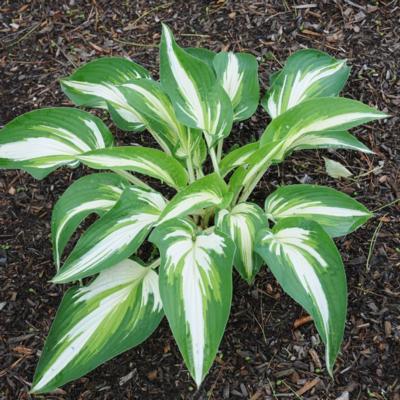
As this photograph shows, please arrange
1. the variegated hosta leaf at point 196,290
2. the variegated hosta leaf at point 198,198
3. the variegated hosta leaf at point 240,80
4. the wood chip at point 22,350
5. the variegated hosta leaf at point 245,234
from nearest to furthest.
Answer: the variegated hosta leaf at point 196,290 → the variegated hosta leaf at point 198,198 → the variegated hosta leaf at point 245,234 → the wood chip at point 22,350 → the variegated hosta leaf at point 240,80

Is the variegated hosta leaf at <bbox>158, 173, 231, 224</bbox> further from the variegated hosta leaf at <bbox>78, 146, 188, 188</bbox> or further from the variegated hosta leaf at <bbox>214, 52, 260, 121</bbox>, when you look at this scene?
the variegated hosta leaf at <bbox>214, 52, 260, 121</bbox>

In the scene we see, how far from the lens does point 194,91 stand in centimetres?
163

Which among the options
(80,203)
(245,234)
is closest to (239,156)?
(245,234)

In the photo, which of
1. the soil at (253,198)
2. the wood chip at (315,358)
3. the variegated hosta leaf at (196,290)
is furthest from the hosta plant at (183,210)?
the wood chip at (315,358)

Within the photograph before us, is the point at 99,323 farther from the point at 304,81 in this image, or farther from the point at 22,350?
the point at 304,81

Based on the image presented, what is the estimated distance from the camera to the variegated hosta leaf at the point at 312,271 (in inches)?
50.9

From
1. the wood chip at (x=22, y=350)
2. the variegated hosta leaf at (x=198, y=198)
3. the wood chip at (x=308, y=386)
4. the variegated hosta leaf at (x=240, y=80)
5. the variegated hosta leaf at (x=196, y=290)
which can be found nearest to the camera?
the variegated hosta leaf at (x=196, y=290)

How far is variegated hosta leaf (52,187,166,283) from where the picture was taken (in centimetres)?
141

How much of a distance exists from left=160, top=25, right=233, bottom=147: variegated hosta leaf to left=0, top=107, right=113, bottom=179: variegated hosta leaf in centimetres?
32

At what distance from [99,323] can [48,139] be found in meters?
0.64

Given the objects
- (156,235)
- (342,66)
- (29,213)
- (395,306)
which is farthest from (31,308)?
(342,66)

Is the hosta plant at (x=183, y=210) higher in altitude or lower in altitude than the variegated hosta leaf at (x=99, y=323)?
higher

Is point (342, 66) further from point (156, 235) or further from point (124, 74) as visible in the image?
point (156, 235)

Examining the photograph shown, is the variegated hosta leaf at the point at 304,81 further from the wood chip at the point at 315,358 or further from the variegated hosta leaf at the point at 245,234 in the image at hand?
the wood chip at the point at 315,358
